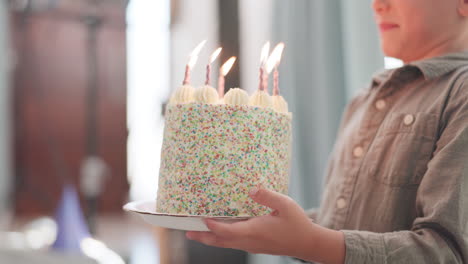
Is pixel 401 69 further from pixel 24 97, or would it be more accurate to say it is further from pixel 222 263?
pixel 24 97

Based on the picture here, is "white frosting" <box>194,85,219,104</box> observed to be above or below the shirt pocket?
above

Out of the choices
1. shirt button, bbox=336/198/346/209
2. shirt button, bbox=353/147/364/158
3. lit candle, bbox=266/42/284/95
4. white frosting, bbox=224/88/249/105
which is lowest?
shirt button, bbox=336/198/346/209

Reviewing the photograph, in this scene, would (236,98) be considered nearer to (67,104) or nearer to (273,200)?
(273,200)

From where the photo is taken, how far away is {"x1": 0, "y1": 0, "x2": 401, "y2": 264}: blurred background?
1741mm

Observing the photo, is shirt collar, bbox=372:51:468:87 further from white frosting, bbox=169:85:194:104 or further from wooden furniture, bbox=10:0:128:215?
wooden furniture, bbox=10:0:128:215

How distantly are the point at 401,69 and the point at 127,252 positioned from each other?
2562 millimetres

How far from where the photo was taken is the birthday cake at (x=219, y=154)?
2.38 feet

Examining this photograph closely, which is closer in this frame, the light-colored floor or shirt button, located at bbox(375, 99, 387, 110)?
shirt button, located at bbox(375, 99, 387, 110)

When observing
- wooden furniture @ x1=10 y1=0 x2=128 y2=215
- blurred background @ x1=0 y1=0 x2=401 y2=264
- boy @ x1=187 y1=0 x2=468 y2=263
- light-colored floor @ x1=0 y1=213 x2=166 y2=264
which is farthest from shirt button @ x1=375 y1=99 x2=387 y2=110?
wooden furniture @ x1=10 y1=0 x2=128 y2=215

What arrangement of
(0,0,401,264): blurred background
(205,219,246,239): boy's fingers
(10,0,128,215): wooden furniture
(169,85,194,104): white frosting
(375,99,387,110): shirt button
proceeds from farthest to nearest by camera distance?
(10,0,128,215): wooden furniture
(0,0,401,264): blurred background
(375,99,387,110): shirt button
(169,85,194,104): white frosting
(205,219,246,239): boy's fingers

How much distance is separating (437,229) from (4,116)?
3.50 meters

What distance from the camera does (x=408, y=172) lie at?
848 mm

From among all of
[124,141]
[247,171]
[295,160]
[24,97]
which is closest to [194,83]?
[295,160]

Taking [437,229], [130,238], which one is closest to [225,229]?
[437,229]
